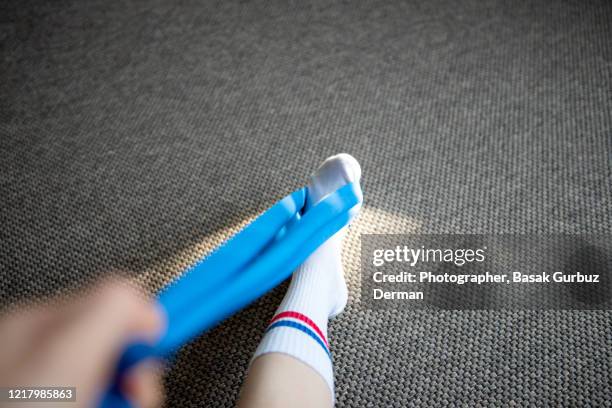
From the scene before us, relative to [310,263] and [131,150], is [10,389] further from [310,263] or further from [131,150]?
[131,150]

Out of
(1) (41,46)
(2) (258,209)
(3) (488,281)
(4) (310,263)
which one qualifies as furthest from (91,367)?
(1) (41,46)

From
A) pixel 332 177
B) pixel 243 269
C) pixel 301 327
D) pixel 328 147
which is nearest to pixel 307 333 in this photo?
pixel 301 327

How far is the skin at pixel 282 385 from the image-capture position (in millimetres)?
644

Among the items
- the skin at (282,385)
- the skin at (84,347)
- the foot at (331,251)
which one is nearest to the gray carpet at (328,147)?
the foot at (331,251)

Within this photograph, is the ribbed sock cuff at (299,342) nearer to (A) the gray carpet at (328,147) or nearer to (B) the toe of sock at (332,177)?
(A) the gray carpet at (328,147)

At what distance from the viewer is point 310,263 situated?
2.87ft

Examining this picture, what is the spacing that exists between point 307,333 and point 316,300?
72mm

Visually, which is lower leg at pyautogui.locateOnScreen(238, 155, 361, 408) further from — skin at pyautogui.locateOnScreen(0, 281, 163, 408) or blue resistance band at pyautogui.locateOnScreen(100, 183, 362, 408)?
skin at pyautogui.locateOnScreen(0, 281, 163, 408)

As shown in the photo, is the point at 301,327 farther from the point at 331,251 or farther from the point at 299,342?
the point at 331,251

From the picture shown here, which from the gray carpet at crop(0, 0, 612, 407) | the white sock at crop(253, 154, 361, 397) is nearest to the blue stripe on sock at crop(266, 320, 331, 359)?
the white sock at crop(253, 154, 361, 397)

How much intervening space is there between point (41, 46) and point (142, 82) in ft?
1.04

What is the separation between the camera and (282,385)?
0.66m

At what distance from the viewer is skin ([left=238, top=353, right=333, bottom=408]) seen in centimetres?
64

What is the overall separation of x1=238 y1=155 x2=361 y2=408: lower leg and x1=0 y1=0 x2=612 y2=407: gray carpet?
0.25 feet
